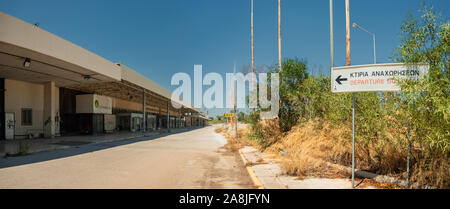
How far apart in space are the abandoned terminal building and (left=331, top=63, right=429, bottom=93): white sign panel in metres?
13.6

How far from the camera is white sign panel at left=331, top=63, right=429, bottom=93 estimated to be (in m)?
4.63

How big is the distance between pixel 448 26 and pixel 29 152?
622 inches

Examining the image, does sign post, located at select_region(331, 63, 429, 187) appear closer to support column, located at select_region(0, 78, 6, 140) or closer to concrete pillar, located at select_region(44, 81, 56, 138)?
support column, located at select_region(0, 78, 6, 140)

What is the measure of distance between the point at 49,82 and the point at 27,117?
3.52 meters

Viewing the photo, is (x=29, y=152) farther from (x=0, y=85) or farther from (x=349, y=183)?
(x=349, y=183)

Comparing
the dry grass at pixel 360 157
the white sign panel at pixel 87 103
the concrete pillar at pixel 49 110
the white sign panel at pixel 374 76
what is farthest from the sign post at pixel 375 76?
the white sign panel at pixel 87 103

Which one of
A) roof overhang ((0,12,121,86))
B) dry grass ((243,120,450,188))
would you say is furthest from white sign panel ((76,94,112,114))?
dry grass ((243,120,450,188))

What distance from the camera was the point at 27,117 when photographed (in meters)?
21.5

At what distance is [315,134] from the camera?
9.45 metres

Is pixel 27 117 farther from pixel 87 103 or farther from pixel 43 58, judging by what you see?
pixel 43 58

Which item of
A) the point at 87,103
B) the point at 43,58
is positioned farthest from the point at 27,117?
the point at 43,58

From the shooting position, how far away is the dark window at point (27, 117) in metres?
21.2

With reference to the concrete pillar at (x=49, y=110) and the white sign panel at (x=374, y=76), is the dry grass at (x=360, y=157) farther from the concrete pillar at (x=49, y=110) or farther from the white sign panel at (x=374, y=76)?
the concrete pillar at (x=49, y=110)
